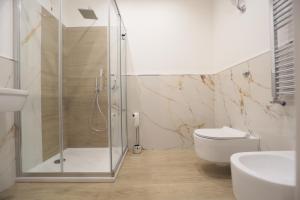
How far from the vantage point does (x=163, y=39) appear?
2.88 meters

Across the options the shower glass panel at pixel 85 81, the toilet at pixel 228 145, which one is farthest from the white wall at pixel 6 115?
the toilet at pixel 228 145

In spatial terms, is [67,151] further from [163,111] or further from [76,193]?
[163,111]

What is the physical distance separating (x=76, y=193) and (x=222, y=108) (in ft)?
6.34

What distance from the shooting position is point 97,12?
2.45m

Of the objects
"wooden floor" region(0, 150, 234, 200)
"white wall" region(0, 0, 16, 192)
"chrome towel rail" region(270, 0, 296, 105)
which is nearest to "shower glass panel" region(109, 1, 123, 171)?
"wooden floor" region(0, 150, 234, 200)

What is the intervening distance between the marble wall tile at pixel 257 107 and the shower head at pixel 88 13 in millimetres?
1871

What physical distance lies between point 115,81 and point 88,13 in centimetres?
108

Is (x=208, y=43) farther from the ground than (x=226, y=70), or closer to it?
farther from the ground

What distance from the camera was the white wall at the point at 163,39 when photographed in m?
2.88

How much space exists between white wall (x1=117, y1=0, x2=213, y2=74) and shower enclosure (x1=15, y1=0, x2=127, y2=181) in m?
0.23

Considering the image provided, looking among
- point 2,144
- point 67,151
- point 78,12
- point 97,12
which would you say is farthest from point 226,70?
point 2,144

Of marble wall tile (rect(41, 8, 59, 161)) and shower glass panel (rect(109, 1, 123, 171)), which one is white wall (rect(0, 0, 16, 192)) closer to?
marble wall tile (rect(41, 8, 59, 161))

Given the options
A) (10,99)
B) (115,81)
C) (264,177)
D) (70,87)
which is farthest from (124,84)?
(264,177)

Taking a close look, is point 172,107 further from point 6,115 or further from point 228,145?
point 6,115
